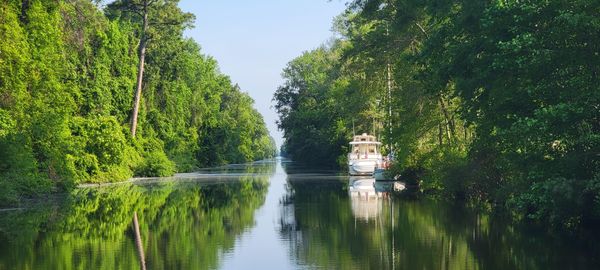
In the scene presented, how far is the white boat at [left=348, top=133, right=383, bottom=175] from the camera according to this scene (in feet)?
192

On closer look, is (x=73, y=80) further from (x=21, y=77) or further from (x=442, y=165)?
(x=442, y=165)

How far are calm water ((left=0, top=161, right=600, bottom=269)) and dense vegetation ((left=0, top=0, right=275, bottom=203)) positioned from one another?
633 cm

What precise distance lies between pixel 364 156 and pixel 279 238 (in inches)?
1638

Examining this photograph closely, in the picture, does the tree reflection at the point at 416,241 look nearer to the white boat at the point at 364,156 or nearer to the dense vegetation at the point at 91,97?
the dense vegetation at the point at 91,97

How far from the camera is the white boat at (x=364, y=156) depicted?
58.5m

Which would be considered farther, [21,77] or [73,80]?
[73,80]

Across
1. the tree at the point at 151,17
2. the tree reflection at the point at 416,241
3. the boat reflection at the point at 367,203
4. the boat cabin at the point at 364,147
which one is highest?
the tree at the point at 151,17

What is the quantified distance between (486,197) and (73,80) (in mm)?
32664

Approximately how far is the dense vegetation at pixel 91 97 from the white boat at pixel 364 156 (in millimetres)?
17066

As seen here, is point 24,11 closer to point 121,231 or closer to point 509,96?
point 121,231

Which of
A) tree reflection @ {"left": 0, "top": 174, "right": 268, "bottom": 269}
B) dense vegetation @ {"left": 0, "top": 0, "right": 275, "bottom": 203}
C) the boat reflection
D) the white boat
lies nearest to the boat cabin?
the white boat

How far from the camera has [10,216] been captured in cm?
2514

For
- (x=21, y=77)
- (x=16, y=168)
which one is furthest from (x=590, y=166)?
(x=21, y=77)

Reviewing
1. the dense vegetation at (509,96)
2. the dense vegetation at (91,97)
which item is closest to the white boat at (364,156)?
the dense vegetation at (91,97)
